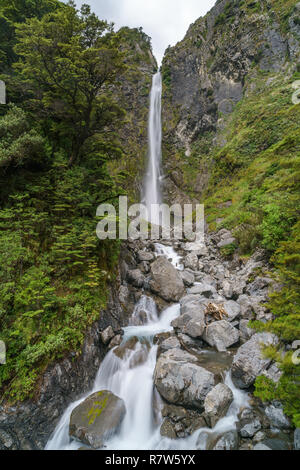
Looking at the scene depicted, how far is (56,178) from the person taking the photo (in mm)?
7309

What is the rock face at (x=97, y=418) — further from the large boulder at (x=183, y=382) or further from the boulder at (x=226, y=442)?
the boulder at (x=226, y=442)

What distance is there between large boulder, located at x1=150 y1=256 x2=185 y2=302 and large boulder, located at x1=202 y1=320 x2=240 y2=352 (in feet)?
8.48

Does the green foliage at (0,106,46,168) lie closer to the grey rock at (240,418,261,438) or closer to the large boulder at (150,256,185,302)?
the large boulder at (150,256,185,302)

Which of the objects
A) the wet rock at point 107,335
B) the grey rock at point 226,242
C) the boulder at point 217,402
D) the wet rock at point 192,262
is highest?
the grey rock at point 226,242

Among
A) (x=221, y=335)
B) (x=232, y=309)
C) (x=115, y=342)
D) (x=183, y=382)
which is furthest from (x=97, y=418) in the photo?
(x=232, y=309)

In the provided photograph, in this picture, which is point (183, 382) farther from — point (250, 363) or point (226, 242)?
point (226, 242)

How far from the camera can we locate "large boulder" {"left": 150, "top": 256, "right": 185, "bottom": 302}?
8.60m

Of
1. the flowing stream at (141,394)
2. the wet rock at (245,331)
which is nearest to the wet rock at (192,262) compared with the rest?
the flowing stream at (141,394)

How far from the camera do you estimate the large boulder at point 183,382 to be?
4.34 metres

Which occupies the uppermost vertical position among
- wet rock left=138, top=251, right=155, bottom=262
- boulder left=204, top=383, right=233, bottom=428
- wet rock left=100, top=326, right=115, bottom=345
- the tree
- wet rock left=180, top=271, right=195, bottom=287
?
the tree

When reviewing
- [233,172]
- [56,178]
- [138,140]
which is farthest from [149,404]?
[138,140]

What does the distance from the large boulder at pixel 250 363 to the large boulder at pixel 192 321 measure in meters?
1.48

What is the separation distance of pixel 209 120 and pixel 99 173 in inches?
908

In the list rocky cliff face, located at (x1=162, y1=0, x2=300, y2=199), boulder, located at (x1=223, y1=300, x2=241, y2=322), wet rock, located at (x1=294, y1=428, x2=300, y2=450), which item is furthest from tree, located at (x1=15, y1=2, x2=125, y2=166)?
rocky cliff face, located at (x1=162, y1=0, x2=300, y2=199)
